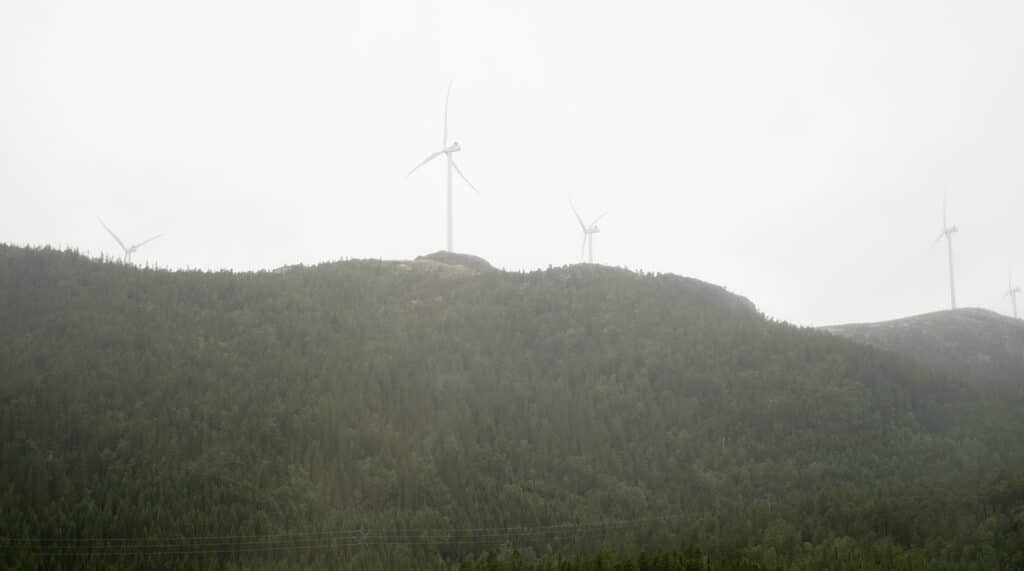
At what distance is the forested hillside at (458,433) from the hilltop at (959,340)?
21.4 ft

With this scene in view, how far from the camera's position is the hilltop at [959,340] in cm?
3978

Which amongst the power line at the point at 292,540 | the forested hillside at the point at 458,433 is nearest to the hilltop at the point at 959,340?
the forested hillside at the point at 458,433

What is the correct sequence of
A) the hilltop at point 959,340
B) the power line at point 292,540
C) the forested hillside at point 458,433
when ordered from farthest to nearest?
the hilltop at point 959,340 < the forested hillside at point 458,433 < the power line at point 292,540

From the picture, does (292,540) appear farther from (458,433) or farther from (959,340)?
(959,340)

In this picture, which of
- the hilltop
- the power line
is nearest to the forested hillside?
the power line

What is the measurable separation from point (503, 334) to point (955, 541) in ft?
68.9

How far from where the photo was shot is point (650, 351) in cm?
3350

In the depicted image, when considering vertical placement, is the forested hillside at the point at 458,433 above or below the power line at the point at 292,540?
above

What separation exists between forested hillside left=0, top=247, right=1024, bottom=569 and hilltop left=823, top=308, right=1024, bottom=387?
6.53 metres

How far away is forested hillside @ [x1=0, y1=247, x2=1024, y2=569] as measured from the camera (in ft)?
57.2

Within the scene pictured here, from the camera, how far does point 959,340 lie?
45.2 m

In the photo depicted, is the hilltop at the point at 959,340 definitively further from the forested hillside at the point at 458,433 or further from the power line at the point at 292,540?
the power line at the point at 292,540

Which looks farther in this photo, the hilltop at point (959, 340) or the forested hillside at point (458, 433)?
the hilltop at point (959, 340)

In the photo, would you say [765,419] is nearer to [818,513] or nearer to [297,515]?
[818,513]
